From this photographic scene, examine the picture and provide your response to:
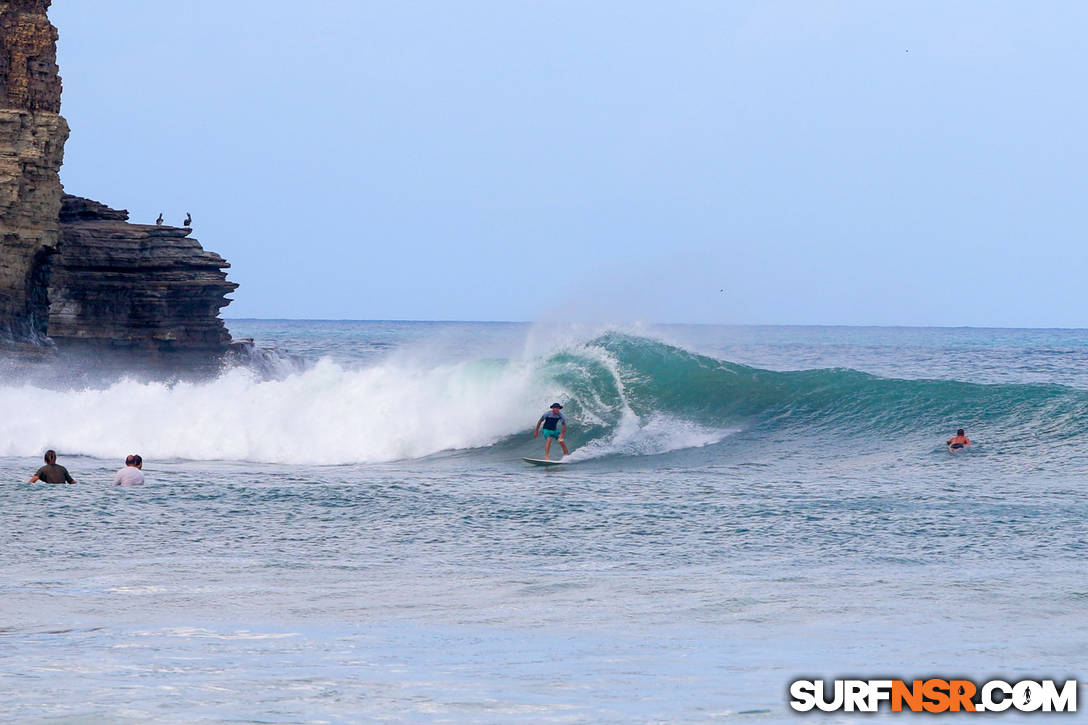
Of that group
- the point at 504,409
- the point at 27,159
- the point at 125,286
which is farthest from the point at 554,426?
the point at 125,286

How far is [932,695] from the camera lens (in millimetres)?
6363

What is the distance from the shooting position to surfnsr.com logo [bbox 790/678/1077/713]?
20.0ft

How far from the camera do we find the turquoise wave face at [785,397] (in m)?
21.0

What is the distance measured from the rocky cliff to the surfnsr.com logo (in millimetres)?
31230

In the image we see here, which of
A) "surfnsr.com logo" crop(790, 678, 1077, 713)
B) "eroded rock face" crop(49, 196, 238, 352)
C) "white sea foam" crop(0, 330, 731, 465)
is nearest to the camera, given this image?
"surfnsr.com logo" crop(790, 678, 1077, 713)

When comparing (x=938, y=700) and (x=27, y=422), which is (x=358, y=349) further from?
(x=938, y=700)

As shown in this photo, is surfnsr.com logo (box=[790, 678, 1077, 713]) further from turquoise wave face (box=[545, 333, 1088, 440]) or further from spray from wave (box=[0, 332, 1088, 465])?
turquoise wave face (box=[545, 333, 1088, 440])

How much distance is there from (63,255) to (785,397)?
24657mm

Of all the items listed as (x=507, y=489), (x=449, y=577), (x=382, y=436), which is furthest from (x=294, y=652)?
(x=382, y=436)

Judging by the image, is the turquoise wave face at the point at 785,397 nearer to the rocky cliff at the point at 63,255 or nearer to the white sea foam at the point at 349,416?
the white sea foam at the point at 349,416

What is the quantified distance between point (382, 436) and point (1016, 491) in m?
11.5

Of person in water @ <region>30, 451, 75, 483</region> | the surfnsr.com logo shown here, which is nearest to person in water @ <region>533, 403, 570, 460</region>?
person in water @ <region>30, 451, 75, 483</region>

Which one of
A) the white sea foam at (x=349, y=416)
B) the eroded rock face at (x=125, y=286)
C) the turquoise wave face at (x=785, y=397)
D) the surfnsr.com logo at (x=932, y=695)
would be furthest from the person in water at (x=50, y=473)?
the eroded rock face at (x=125, y=286)

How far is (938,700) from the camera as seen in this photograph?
628 centimetres
